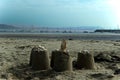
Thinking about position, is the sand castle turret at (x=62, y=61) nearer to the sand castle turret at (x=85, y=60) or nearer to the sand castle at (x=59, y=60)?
the sand castle at (x=59, y=60)

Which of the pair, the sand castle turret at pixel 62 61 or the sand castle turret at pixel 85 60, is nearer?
the sand castle turret at pixel 62 61

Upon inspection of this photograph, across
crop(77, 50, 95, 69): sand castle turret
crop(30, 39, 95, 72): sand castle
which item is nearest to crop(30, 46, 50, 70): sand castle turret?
crop(30, 39, 95, 72): sand castle

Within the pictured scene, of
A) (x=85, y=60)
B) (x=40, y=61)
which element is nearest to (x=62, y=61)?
(x=40, y=61)

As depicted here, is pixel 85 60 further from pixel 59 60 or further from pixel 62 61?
pixel 59 60

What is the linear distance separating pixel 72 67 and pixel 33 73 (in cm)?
184

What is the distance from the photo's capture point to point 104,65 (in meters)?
18.4

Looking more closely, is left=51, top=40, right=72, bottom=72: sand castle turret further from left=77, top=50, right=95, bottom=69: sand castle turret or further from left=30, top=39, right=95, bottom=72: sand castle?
left=77, top=50, right=95, bottom=69: sand castle turret

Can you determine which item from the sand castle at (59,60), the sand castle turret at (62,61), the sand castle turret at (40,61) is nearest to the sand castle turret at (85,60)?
the sand castle at (59,60)

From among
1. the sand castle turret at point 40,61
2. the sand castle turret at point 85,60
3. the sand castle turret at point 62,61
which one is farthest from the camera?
the sand castle turret at point 85,60

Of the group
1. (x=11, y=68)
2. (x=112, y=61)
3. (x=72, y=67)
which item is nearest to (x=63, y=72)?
(x=72, y=67)

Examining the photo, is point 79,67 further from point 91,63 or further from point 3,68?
point 3,68

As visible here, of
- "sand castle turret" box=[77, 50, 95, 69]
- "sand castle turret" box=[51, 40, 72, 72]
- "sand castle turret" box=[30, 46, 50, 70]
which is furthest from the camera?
"sand castle turret" box=[77, 50, 95, 69]

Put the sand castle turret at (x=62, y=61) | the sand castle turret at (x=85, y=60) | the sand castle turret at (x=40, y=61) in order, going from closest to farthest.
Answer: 1. the sand castle turret at (x=62, y=61)
2. the sand castle turret at (x=40, y=61)
3. the sand castle turret at (x=85, y=60)

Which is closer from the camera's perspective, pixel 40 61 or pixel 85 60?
pixel 40 61
